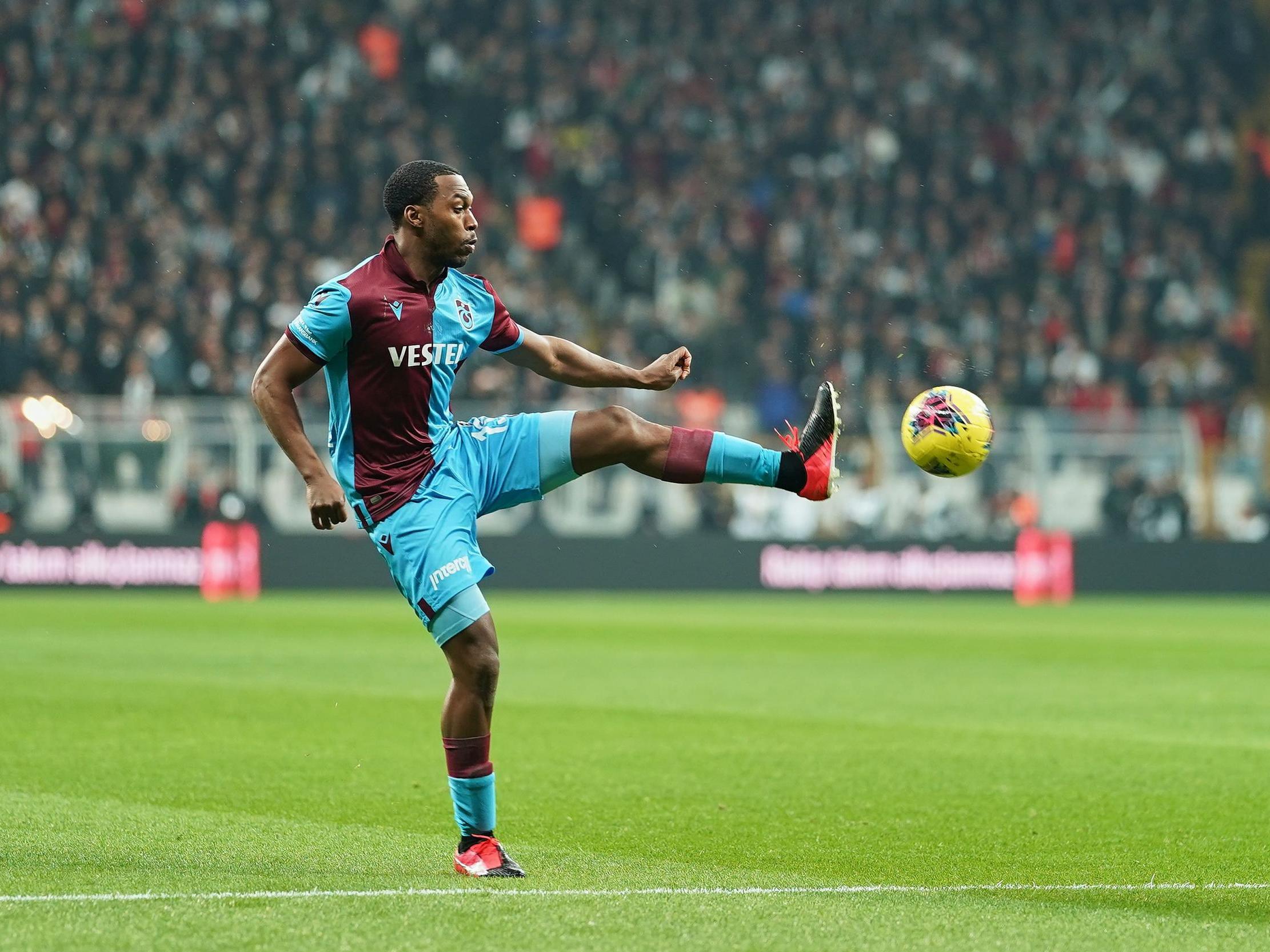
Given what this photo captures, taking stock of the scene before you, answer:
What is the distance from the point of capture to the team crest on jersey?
6598 millimetres

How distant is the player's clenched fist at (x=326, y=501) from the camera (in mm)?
6062

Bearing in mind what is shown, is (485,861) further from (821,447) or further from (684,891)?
(821,447)

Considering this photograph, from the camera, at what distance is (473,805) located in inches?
247

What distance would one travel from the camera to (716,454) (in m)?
6.52

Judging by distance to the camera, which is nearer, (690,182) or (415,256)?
(415,256)

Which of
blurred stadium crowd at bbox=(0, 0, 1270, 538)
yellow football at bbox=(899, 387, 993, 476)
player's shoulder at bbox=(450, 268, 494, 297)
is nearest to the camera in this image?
player's shoulder at bbox=(450, 268, 494, 297)

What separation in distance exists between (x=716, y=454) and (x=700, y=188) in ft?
75.6

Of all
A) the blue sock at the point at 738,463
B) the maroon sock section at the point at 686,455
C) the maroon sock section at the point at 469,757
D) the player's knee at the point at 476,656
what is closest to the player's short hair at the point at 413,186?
the maroon sock section at the point at 686,455

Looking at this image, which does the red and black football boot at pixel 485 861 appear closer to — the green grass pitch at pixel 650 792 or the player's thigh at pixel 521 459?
the green grass pitch at pixel 650 792

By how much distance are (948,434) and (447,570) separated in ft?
6.07

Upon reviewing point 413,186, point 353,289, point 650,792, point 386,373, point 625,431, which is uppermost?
point 413,186

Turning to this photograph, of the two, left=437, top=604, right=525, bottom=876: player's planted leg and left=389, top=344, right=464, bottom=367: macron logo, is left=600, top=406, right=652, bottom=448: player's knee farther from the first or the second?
left=437, top=604, right=525, bottom=876: player's planted leg

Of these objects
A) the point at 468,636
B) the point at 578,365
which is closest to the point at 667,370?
the point at 578,365

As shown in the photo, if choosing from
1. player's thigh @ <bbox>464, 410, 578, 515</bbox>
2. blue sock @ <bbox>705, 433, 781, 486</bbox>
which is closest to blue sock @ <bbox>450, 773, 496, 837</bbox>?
player's thigh @ <bbox>464, 410, 578, 515</bbox>
